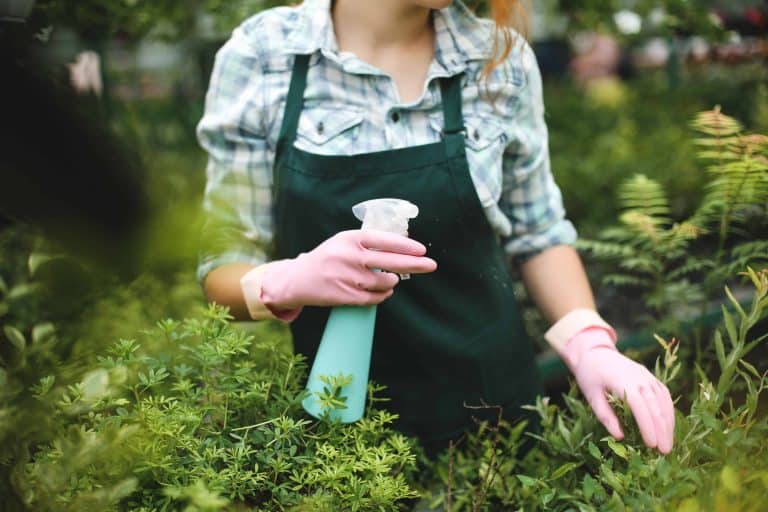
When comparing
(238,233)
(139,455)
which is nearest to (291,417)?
(139,455)

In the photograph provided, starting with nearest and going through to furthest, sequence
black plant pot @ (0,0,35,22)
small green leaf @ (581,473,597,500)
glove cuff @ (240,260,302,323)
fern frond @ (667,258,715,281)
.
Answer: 1. black plant pot @ (0,0,35,22)
2. small green leaf @ (581,473,597,500)
3. glove cuff @ (240,260,302,323)
4. fern frond @ (667,258,715,281)

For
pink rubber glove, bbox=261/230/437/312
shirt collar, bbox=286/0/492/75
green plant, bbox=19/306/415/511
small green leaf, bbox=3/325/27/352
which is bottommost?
green plant, bbox=19/306/415/511

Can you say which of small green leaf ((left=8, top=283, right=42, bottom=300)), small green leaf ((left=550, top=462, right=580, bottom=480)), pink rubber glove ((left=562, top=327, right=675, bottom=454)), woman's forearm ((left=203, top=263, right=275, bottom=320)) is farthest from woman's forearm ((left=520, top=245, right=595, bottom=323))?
small green leaf ((left=8, top=283, right=42, bottom=300))

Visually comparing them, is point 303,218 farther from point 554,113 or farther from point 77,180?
point 554,113

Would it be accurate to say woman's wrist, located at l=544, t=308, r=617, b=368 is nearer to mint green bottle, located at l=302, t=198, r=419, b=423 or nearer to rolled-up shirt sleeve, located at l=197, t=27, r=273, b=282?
mint green bottle, located at l=302, t=198, r=419, b=423

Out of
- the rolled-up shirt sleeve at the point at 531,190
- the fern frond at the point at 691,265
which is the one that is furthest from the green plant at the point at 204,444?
the fern frond at the point at 691,265

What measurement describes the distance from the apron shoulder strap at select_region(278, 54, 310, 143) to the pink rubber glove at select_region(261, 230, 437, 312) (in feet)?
1.10

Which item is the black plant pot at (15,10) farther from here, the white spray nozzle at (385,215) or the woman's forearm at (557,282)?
the woman's forearm at (557,282)

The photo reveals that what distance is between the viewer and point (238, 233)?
1396mm

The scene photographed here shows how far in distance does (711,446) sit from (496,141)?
70 cm

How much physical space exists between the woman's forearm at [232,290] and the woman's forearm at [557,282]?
1.96ft

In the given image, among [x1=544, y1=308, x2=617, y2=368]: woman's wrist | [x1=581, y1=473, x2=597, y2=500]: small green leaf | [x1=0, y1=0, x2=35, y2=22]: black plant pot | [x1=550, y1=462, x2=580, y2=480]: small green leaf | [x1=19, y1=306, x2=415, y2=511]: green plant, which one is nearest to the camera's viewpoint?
[x1=0, y1=0, x2=35, y2=22]: black plant pot

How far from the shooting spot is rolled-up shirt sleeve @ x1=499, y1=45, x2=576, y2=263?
5.15 ft

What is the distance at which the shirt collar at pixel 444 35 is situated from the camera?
1.45 m
